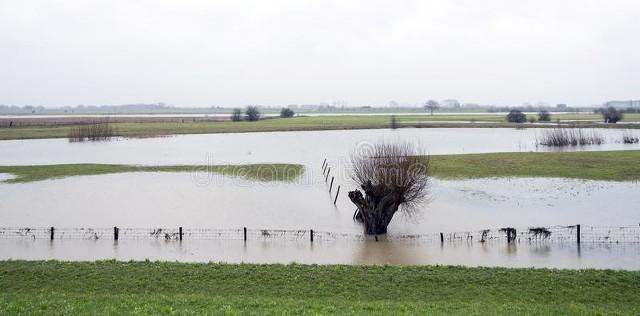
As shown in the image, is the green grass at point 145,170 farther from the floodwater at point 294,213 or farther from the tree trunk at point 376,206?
the tree trunk at point 376,206

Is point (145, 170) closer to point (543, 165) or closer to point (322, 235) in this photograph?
point (322, 235)

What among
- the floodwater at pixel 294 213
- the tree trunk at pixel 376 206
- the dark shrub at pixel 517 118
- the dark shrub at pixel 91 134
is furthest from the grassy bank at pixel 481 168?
the dark shrub at pixel 517 118

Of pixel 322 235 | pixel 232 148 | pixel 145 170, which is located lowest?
pixel 322 235

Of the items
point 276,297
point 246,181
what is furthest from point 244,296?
point 246,181

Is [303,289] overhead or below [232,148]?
below

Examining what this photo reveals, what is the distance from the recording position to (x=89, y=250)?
25.2m

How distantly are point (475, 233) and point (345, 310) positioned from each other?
14.8m

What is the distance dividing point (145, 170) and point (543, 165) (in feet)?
120

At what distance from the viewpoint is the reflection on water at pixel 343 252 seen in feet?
76.2

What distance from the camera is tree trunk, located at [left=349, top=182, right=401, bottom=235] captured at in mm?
28938

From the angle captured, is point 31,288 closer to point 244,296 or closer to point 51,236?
point 244,296

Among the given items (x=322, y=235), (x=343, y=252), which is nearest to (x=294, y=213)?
(x=322, y=235)

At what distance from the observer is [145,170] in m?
52.1

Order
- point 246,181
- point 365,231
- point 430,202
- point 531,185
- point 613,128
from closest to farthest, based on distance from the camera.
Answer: point 365,231 < point 430,202 < point 531,185 < point 246,181 < point 613,128
